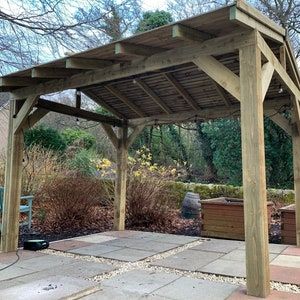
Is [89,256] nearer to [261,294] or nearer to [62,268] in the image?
[62,268]

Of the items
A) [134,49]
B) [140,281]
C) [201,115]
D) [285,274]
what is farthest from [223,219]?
[134,49]

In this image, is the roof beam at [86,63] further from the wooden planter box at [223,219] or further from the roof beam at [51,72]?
the wooden planter box at [223,219]

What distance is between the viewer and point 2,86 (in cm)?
498

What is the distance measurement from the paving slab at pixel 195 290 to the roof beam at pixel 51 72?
3.03 meters

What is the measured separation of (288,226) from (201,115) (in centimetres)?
238

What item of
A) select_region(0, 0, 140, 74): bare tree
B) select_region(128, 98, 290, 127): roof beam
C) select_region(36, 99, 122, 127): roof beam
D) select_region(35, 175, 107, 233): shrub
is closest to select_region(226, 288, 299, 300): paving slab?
select_region(128, 98, 290, 127): roof beam

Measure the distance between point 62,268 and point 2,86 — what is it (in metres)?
2.77

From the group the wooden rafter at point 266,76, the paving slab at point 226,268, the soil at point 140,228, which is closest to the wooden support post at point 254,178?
the wooden rafter at point 266,76

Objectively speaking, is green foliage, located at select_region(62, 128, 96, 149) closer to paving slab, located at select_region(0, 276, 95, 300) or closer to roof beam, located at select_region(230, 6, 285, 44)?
paving slab, located at select_region(0, 276, 95, 300)

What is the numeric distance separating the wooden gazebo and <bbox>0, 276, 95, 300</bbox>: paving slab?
5.21ft

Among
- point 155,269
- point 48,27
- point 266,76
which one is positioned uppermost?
point 48,27

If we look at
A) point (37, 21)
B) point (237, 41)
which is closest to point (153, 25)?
point (37, 21)

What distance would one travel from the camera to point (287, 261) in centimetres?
429

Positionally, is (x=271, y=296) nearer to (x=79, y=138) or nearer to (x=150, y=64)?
(x=150, y=64)
